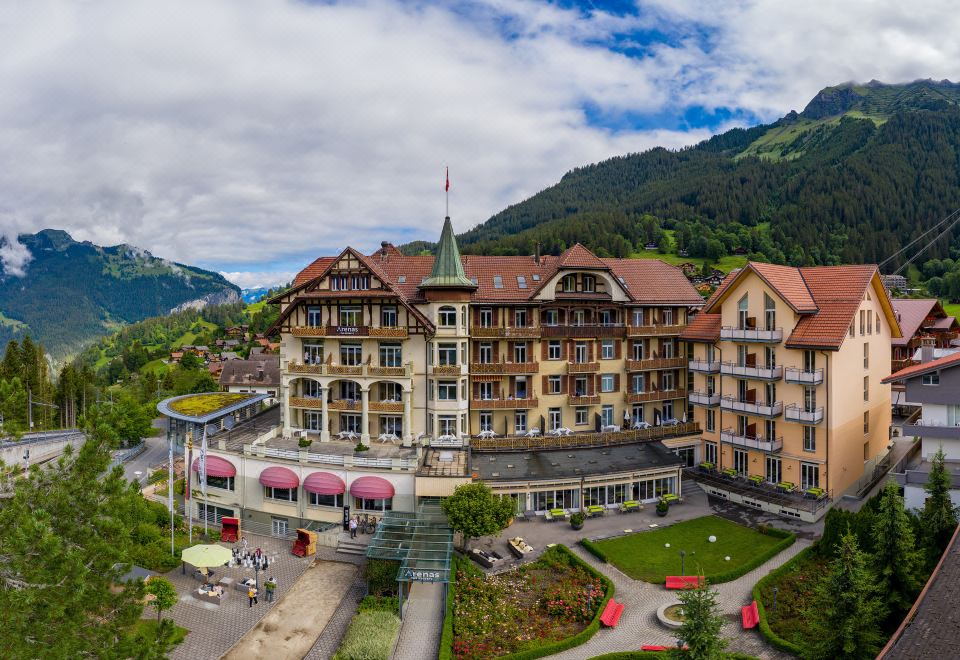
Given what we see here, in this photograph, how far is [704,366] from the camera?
44969 mm

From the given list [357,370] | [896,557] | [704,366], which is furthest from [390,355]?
[896,557]

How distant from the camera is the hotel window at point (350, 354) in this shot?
44.3 meters

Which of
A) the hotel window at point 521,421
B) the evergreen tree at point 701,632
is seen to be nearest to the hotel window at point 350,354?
the hotel window at point 521,421

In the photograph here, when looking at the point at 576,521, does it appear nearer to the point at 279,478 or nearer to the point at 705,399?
the point at 705,399

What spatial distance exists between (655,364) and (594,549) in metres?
19.9

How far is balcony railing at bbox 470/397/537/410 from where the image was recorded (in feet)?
143

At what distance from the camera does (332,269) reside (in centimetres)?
4297

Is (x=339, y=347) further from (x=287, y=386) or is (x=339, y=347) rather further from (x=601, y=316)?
(x=601, y=316)

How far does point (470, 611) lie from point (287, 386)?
979 inches

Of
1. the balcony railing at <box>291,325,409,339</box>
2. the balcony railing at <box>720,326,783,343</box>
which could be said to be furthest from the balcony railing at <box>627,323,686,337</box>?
the balcony railing at <box>291,325,409,339</box>

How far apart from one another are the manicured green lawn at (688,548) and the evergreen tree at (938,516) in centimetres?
841

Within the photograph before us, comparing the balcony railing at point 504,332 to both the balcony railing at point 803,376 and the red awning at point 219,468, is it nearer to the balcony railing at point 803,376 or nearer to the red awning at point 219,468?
the balcony railing at point 803,376

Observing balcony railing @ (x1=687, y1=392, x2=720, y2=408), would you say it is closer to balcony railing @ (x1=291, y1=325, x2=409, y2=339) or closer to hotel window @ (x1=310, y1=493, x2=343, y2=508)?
balcony railing @ (x1=291, y1=325, x2=409, y2=339)

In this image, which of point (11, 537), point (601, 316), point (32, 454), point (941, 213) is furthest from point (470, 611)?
point (941, 213)
